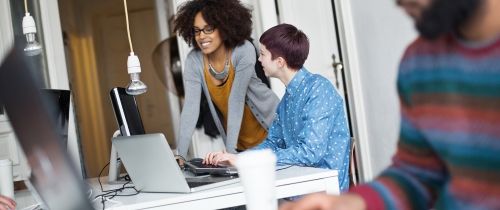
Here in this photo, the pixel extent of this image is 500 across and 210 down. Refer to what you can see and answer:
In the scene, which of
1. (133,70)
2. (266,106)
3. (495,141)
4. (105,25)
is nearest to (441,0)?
(495,141)

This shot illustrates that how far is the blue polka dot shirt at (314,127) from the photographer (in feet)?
→ 6.00

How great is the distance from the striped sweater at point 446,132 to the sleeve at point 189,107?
1.67 metres

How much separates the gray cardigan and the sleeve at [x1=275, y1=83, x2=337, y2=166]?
0.70 m

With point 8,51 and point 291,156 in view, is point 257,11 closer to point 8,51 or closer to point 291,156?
point 291,156

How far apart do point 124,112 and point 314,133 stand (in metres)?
0.67

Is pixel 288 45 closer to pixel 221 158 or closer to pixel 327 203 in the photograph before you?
pixel 221 158

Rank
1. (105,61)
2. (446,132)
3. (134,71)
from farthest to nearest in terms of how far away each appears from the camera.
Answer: (105,61) < (134,71) < (446,132)

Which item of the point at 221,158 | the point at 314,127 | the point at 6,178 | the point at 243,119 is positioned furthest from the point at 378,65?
the point at 6,178

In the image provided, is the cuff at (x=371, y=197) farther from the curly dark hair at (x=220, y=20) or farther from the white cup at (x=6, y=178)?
the curly dark hair at (x=220, y=20)

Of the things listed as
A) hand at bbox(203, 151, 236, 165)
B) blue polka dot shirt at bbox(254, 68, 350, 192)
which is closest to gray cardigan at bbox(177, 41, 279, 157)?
blue polka dot shirt at bbox(254, 68, 350, 192)

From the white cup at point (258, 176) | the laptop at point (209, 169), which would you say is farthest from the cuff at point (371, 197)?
the laptop at point (209, 169)

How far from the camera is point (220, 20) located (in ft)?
8.89

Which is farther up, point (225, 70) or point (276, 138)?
point (225, 70)

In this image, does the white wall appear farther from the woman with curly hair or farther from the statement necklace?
the statement necklace
